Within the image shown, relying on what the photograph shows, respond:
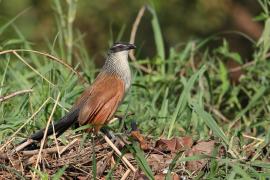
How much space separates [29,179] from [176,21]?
6.88m

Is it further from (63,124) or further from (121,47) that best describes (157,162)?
Result: (121,47)

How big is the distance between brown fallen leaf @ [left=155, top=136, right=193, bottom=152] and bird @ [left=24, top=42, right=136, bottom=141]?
406 millimetres

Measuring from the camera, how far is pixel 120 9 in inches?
429

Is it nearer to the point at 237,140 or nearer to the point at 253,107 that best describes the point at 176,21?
the point at 253,107

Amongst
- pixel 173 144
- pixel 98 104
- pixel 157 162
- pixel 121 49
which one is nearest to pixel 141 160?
pixel 157 162

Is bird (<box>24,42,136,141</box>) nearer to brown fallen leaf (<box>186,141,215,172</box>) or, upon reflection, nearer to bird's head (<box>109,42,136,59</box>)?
bird's head (<box>109,42,136,59</box>)

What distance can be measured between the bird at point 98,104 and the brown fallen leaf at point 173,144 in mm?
406

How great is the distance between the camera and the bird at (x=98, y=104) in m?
5.02

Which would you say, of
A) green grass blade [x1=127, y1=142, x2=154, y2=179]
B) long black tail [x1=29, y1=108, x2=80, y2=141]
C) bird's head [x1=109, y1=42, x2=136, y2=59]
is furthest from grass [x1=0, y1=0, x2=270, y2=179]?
bird's head [x1=109, y1=42, x2=136, y2=59]

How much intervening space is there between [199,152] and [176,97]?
1867mm

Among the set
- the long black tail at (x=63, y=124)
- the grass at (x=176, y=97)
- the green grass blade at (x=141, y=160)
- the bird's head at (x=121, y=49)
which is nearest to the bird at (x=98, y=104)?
the long black tail at (x=63, y=124)

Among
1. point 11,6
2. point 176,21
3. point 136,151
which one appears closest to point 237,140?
point 136,151

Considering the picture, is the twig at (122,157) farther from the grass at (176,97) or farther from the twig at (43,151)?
the twig at (43,151)

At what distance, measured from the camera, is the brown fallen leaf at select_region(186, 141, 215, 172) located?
186 inches
